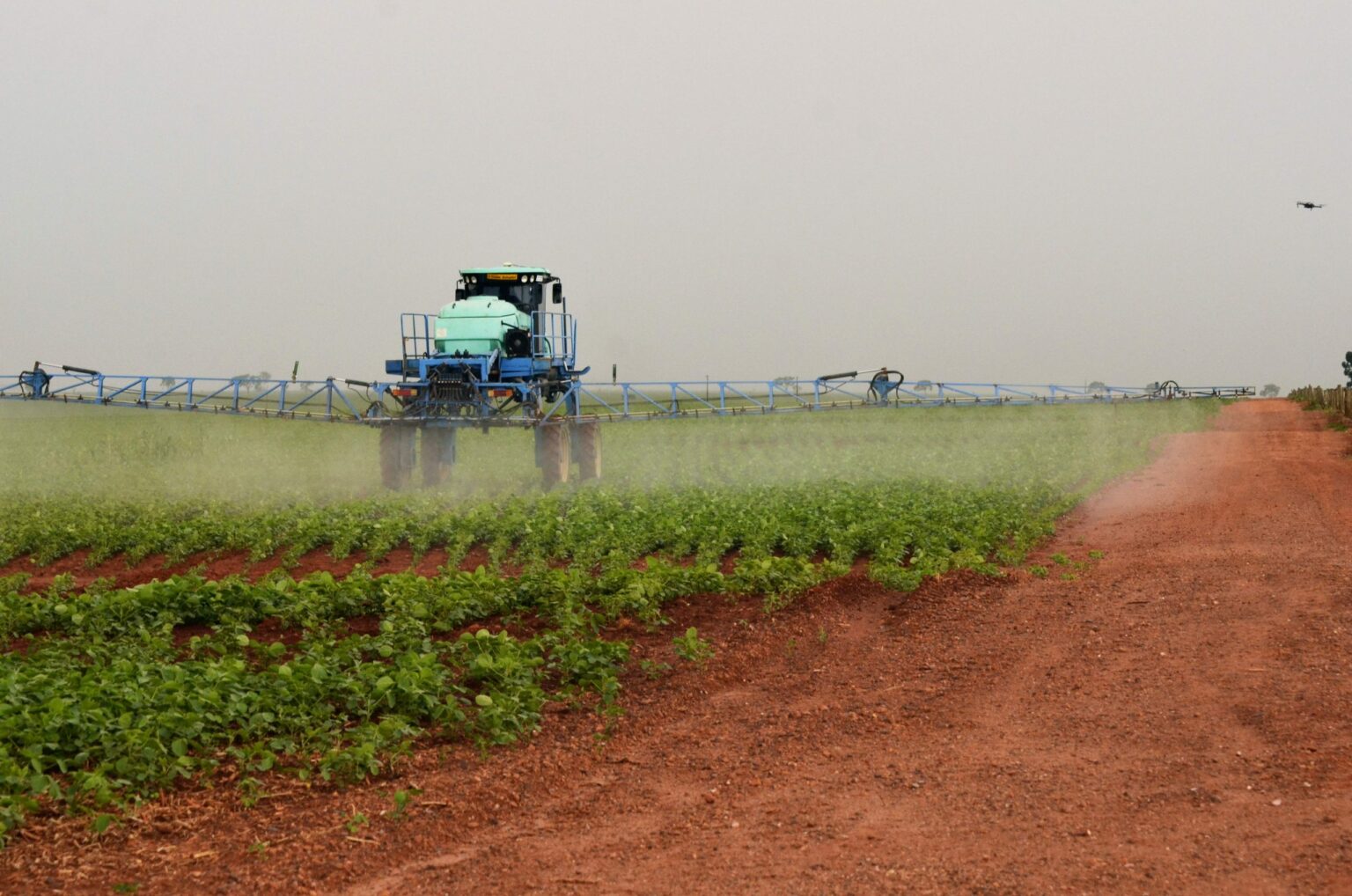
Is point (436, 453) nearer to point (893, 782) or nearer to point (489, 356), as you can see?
point (489, 356)

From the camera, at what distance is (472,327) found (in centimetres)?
2403

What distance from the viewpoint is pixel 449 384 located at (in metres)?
23.3

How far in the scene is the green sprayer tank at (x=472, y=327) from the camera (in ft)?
78.7

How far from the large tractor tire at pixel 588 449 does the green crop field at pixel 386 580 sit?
89 centimetres

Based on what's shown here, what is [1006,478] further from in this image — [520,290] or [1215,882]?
[1215,882]

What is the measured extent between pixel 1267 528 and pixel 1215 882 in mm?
12179

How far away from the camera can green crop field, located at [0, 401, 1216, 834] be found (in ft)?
26.8

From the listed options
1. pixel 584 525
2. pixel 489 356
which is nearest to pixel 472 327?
pixel 489 356

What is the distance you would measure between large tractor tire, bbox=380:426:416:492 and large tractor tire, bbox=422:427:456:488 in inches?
12.2

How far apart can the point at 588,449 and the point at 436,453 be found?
280 cm

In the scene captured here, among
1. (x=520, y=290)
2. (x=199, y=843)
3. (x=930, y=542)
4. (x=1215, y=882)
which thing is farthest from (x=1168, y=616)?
(x=520, y=290)

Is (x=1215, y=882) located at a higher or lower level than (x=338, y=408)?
lower

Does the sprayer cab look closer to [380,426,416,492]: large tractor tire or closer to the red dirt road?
[380,426,416,492]: large tractor tire

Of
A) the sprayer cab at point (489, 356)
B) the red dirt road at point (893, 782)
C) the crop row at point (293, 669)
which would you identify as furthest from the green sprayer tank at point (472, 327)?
the red dirt road at point (893, 782)
